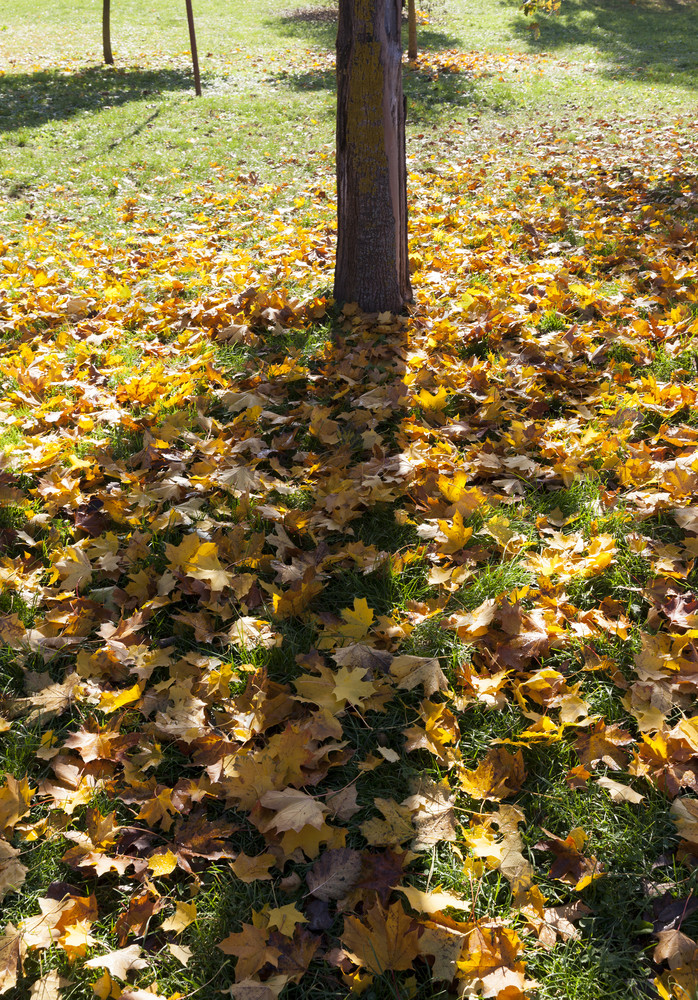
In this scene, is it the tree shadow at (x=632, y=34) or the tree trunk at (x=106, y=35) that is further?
the tree trunk at (x=106, y=35)

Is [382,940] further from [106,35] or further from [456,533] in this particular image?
[106,35]

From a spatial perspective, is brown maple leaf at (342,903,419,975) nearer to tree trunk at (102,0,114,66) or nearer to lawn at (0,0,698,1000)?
lawn at (0,0,698,1000)

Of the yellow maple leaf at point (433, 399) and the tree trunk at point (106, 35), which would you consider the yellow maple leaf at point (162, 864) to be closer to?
the yellow maple leaf at point (433, 399)

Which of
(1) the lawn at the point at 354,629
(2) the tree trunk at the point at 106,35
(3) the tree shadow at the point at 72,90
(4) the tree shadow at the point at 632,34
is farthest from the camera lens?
(2) the tree trunk at the point at 106,35

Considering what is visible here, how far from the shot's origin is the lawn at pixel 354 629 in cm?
139

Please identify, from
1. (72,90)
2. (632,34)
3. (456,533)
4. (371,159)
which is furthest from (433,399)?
(632,34)

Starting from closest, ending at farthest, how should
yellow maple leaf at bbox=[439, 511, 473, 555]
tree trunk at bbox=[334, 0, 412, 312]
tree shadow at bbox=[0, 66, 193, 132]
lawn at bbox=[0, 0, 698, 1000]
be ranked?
1. lawn at bbox=[0, 0, 698, 1000]
2. yellow maple leaf at bbox=[439, 511, 473, 555]
3. tree trunk at bbox=[334, 0, 412, 312]
4. tree shadow at bbox=[0, 66, 193, 132]

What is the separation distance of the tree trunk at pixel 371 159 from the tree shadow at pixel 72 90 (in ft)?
33.9

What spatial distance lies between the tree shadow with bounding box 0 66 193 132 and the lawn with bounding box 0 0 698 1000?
31.3 feet

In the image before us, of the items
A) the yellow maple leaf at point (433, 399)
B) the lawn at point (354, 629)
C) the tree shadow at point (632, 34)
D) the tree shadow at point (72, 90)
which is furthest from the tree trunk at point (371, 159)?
the tree shadow at point (632, 34)

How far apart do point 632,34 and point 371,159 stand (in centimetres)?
2069

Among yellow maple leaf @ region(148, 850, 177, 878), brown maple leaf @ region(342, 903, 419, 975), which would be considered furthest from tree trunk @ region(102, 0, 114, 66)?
brown maple leaf @ region(342, 903, 419, 975)

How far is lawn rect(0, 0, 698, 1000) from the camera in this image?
1386 millimetres

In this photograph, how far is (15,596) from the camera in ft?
7.46
